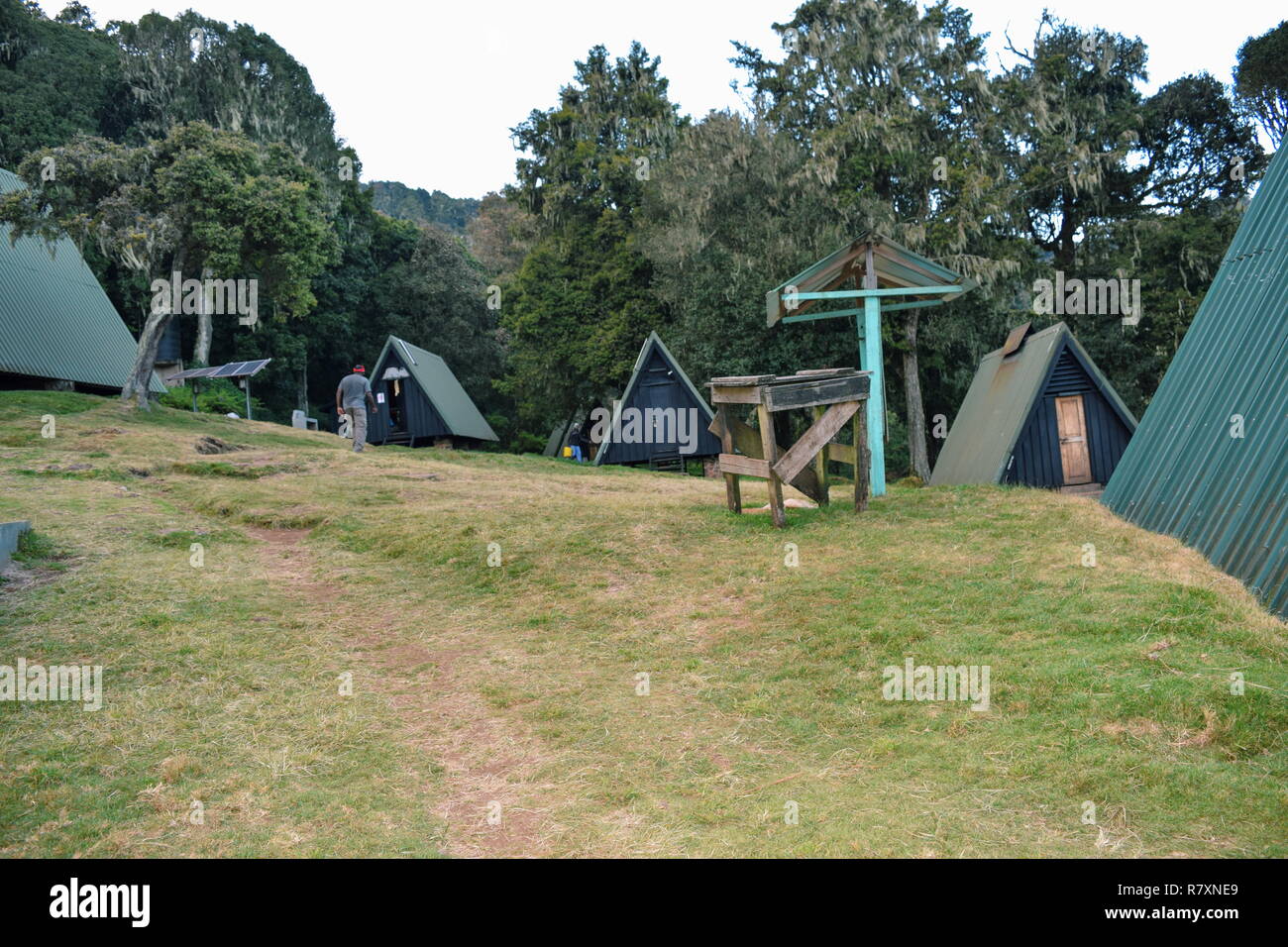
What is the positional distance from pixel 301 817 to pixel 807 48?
37.8m

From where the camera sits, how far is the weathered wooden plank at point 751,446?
45.3 feet

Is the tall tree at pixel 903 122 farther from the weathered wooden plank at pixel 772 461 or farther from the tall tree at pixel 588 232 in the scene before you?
the weathered wooden plank at pixel 772 461

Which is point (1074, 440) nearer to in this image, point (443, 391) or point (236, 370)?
point (443, 391)

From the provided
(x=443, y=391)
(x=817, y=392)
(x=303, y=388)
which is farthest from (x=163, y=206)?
(x=303, y=388)

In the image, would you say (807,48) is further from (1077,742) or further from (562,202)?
(1077,742)

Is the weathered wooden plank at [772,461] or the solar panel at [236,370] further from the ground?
the solar panel at [236,370]

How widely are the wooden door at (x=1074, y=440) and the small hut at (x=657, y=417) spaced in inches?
543

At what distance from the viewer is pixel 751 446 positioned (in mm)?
14430

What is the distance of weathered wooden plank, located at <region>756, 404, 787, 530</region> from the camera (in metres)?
12.0

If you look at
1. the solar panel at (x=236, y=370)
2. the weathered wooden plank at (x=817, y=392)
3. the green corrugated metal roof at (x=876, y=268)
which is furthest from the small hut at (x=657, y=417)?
the weathered wooden plank at (x=817, y=392)

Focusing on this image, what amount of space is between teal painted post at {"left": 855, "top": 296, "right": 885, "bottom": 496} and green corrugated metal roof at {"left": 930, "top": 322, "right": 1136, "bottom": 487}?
8.30 meters

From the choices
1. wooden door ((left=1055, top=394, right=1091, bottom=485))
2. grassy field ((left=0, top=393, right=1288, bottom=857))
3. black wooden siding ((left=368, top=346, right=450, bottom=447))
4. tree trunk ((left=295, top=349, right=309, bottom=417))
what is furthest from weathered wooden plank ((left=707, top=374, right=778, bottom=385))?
tree trunk ((left=295, top=349, right=309, bottom=417))

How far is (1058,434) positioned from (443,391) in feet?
89.4
